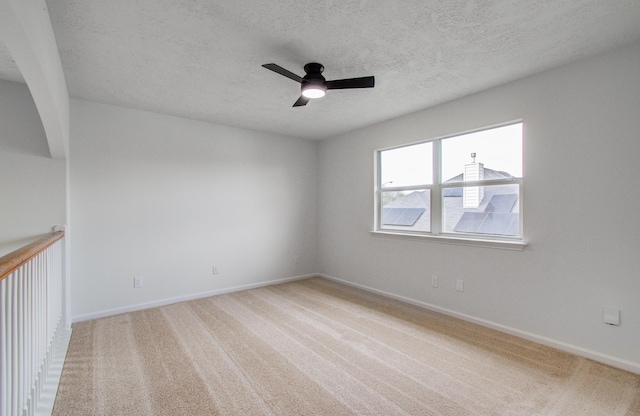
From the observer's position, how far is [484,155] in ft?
10.3

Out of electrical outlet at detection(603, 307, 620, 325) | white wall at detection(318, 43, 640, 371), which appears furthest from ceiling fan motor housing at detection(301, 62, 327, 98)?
electrical outlet at detection(603, 307, 620, 325)

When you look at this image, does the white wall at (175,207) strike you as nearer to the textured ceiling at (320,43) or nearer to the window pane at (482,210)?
the textured ceiling at (320,43)

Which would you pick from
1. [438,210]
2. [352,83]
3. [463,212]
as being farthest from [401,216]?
[352,83]

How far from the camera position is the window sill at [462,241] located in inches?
110

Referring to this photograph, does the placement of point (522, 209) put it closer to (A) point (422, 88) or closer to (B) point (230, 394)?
(A) point (422, 88)

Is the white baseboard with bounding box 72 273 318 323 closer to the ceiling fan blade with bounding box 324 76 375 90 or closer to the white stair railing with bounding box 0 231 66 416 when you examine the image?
the white stair railing with bounding box 0 231 66 416

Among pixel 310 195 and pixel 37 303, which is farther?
pixel 310 195

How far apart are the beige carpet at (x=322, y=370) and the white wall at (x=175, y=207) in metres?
0.56

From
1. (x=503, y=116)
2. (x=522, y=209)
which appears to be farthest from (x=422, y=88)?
(x=522, y=209)

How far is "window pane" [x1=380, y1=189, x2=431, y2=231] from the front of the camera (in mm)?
3724

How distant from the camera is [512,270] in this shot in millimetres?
2832

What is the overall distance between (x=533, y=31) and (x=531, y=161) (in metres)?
1.15

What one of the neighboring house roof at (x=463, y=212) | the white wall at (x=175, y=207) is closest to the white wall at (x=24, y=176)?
the white wall at (x=175, y=207)

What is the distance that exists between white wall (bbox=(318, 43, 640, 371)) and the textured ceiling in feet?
0.82
